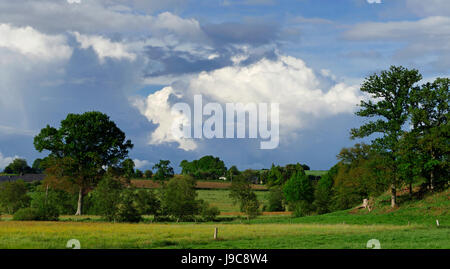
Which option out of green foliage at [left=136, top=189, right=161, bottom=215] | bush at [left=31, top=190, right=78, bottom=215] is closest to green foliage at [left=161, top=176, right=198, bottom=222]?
green foliage at [left=136, top=189, right=161, bottom=215]

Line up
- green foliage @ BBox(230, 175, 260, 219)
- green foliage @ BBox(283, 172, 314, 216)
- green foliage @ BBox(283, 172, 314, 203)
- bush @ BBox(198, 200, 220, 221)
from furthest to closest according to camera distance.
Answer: green foliage @ BBox(283, 172, 314, 203), green foliage @ BBox(283, 172, 314, 216), green foliage @ BBox(230, 175, 260, 219), bush @ BBox(198, 200, 220, 221)

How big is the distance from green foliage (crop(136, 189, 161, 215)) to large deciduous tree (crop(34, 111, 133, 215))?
12.1m

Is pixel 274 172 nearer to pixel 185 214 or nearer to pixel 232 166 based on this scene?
pixel 232 166

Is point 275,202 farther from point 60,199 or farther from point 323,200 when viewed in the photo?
point 60,199

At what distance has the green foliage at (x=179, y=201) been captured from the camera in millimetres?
74062

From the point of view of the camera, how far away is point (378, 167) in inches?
2763

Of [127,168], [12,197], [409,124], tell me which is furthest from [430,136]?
[12,197]

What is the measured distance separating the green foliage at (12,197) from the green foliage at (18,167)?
96.6m

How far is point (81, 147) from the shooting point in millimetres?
81000

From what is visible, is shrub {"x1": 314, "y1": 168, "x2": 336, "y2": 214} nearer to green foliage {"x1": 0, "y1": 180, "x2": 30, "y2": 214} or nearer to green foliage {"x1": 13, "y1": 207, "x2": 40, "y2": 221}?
green foliage {"x1": 13, "y1": 207, "x2": 40, "y2": 221}

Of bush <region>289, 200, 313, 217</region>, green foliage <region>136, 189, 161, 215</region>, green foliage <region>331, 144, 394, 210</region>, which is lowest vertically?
bush <region>289, 200, 313, 217</region>

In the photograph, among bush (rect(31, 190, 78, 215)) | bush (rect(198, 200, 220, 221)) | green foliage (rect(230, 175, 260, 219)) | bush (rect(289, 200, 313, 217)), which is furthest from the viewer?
bush (rect(289, 200, 313, 217))

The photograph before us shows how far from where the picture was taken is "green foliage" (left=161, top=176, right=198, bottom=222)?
7406 cm
